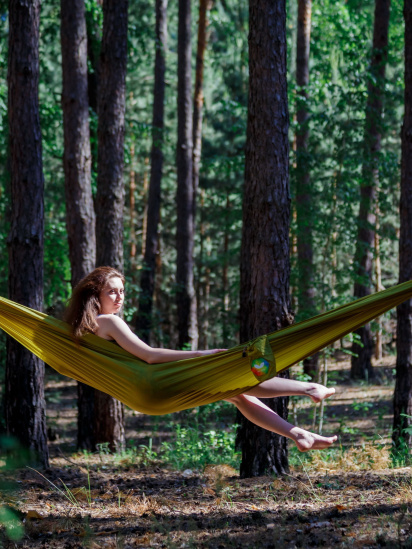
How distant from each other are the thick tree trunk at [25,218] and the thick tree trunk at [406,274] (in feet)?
9.95

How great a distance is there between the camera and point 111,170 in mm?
6078

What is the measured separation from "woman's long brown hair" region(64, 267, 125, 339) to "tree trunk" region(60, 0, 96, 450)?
2.92 m


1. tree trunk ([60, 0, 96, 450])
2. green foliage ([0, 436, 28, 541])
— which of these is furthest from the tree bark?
green foliage ([0, 436, 28, 541])

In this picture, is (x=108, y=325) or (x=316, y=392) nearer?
(x=316, y=392)

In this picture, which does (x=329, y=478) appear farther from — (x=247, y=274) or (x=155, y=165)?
(x=155, y=165)

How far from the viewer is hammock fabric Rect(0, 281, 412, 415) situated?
287cm

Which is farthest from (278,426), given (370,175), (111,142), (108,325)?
(370,175)

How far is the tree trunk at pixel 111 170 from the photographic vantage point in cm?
608

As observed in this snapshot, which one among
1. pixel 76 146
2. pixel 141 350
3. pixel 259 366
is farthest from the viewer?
pixel 76 146

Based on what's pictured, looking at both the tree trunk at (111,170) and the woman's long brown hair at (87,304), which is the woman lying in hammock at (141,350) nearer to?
the woman's long brown hair at (87,304)

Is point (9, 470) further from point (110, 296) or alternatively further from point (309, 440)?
point (110, 296)

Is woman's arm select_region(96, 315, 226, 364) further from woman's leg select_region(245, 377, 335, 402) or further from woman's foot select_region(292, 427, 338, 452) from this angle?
woman's foot select_region(292, 427, 338, 452)

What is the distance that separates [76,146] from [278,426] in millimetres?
4257

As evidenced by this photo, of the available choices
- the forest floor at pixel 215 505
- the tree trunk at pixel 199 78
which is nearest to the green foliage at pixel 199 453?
the forest floor at pixel 215 505
